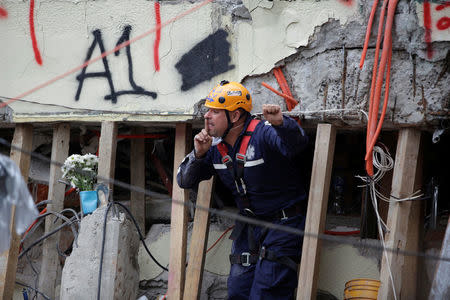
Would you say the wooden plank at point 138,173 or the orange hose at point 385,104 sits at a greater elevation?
the orange hose at point 385,104

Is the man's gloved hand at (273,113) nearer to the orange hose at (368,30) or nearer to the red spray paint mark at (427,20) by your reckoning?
the orange hose at (368,30)

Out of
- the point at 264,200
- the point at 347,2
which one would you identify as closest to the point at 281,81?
the point at 347,2

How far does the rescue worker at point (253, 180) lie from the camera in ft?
17.1

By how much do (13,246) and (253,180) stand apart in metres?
2.80

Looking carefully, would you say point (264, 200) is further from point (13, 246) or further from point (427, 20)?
point (13, 246)

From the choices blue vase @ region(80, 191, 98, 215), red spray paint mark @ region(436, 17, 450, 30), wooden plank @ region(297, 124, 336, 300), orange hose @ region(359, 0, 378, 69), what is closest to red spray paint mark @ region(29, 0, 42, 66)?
blue vase @ region(80, 191, 98, 215)

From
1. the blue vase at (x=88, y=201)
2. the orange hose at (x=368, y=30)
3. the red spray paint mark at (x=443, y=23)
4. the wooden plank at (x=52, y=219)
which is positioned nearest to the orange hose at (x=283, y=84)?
the orange hose at (x=368, y=30)

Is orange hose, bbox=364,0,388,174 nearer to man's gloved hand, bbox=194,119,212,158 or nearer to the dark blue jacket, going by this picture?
the dark blue jacket

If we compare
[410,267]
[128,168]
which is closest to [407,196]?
[410,267]

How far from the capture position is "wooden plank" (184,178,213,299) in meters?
5.91

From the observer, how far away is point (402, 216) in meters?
5.27

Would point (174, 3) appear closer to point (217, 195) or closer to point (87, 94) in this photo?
point (87, 94)

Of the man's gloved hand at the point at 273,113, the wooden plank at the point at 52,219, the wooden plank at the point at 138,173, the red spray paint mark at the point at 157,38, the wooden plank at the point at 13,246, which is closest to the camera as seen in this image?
the man's gloved hand at the point at 273,113

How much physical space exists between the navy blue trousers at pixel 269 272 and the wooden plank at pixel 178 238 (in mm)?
627
